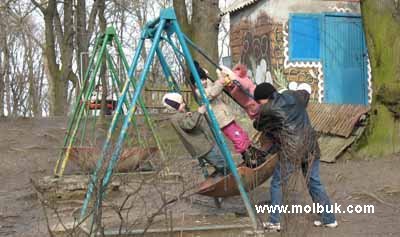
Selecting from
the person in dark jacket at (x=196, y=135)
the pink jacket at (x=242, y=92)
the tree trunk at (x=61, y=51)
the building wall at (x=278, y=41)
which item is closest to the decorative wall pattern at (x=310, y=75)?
the building wall at (x=278, y=41)

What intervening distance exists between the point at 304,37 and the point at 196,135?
8.61 meters

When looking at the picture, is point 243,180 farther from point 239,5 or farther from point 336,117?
point 239,5

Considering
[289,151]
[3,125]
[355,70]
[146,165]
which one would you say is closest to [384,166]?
[146,165]

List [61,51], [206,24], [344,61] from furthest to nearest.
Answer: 1. [61,51]
2. [344,61]
3. [206,24]

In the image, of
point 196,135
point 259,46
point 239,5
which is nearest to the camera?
point 196,135

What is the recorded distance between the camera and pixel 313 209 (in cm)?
590

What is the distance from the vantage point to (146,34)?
20.5ft

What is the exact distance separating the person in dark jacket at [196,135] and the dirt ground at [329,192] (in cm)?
61

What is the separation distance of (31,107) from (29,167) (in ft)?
93.6

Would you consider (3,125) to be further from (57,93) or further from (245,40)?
(57,93)

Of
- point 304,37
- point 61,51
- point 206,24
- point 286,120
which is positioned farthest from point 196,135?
point 61,51

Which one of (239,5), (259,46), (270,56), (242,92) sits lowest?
(242,92)

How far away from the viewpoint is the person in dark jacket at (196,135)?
6355 mm

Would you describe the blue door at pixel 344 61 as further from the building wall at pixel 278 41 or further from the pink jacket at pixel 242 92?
the pink jacket at pixel 242 92
